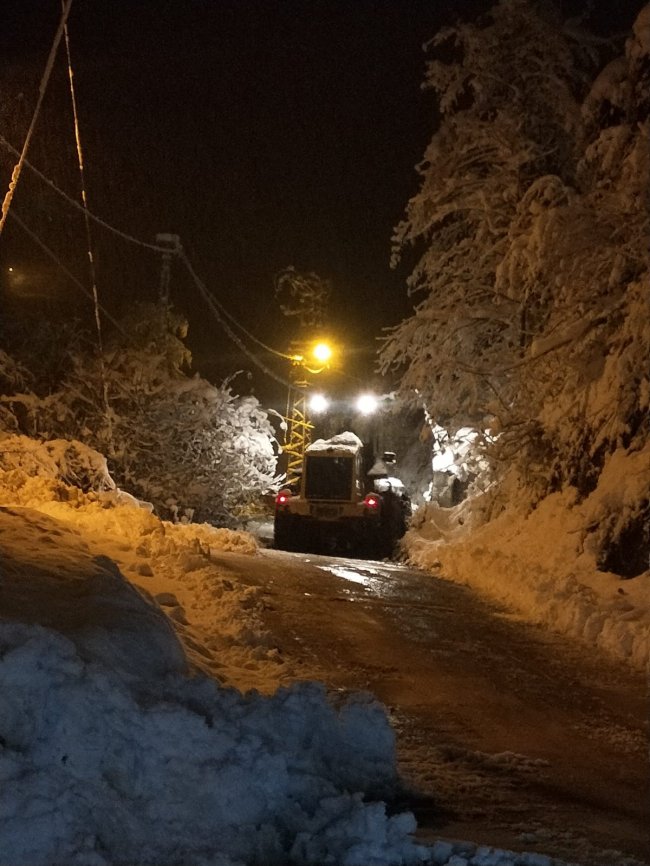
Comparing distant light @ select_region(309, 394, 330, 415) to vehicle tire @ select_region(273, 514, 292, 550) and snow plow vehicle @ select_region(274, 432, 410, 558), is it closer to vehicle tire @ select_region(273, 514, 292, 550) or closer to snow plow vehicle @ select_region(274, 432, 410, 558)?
snow plow vehicle @ select_region(274, 432, 410, 558)

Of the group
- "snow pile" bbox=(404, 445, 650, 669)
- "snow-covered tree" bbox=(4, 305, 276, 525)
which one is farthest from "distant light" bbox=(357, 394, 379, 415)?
"snow pile" bbox=(404, 445, 650, 669)

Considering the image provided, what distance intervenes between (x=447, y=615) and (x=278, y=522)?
13229 mm

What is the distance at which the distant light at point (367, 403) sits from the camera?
1256 inches

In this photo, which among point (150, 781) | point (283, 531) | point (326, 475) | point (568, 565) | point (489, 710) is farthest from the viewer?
point (326, 475)

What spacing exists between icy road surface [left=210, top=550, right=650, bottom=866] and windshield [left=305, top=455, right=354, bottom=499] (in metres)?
11.9

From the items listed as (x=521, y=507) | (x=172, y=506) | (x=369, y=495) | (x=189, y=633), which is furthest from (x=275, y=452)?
(x=189, y=633)

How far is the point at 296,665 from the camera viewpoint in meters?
7.58

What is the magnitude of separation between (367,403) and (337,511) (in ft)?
30.4

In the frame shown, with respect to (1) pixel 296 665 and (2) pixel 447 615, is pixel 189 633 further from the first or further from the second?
(2) pixel 447 615

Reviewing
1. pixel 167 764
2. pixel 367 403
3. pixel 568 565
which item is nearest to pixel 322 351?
pixel 367 403

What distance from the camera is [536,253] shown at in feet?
45.5

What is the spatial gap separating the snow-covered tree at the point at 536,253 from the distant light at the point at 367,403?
38.5 feet

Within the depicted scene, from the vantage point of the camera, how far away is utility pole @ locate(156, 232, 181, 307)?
2391 centimetres

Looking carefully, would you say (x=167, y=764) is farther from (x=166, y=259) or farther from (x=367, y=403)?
(x=367, y=403)
